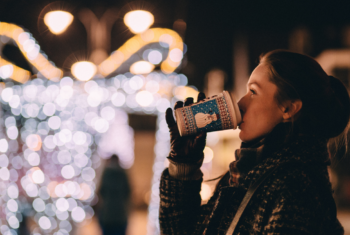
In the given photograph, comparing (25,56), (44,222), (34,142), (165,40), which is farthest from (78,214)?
(165,40)

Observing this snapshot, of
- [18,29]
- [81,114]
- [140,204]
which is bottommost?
[140,204]

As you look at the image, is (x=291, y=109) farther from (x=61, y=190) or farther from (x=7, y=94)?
(x=61, y=190)

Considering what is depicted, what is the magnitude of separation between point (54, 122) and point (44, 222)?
1.67m

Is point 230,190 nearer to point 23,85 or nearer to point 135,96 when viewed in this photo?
point 23,85

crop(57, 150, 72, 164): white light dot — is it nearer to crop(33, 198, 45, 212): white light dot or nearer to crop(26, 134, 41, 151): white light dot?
crop(26, 134, 41, 151): white light dot

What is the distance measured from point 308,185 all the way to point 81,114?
423cm

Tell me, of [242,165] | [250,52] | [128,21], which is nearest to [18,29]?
[128,21]

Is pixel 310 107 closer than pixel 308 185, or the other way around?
pixel 308 185

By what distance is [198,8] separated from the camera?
5.92m

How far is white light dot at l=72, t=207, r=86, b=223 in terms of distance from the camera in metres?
4.69

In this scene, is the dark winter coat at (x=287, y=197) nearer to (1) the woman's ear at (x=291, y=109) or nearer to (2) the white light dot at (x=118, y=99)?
(1) the woman's ear at (x=291, y=109)

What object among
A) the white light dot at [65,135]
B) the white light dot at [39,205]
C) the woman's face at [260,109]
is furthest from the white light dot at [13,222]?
the woman's face at [260,109]

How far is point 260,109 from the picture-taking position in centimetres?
101

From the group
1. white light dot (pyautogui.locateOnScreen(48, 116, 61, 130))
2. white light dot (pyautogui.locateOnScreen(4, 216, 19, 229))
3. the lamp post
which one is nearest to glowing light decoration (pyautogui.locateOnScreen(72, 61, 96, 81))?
the lamp post
